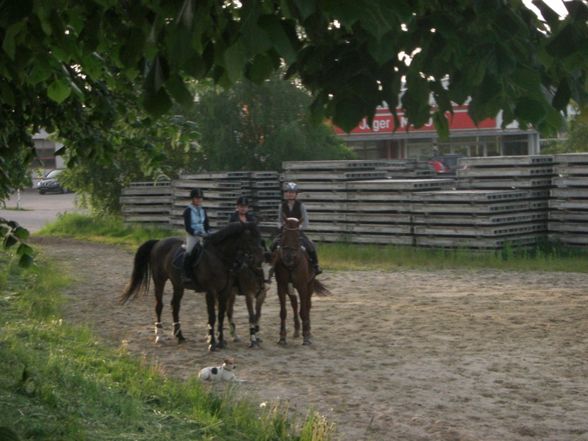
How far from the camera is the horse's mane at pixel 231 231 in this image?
46.2 ft

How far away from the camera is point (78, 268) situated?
2538 cm

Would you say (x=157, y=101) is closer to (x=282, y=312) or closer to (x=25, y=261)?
(x=25, y=261)

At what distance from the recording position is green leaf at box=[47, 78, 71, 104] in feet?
23.3

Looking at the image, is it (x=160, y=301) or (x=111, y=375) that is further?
(x=160, y=301)

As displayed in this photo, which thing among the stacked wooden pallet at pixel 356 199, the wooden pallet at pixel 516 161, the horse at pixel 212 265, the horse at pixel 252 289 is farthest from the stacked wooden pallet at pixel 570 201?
the horse at pixel 212 265

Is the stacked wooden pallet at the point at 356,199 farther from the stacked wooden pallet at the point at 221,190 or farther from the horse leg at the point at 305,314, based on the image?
the horse leg at the point at 305,314

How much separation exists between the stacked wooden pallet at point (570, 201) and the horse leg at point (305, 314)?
37.0 feet

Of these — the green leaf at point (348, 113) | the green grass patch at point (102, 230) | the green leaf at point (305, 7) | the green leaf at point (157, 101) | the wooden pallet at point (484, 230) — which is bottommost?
the green grass patch at point (102, 230)

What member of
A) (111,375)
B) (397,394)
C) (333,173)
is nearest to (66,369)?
(111,375)

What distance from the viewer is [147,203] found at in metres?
34.7

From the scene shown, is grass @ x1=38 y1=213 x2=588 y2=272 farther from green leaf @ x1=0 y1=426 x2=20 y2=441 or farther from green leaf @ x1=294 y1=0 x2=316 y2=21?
green leaf @ x1=294 y1=0 x2=316 y2=21

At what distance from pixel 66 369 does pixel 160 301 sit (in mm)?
5169

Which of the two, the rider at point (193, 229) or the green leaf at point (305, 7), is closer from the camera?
the green leaf at point (305, 7)

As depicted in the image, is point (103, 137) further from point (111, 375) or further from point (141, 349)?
point (141, 349)
